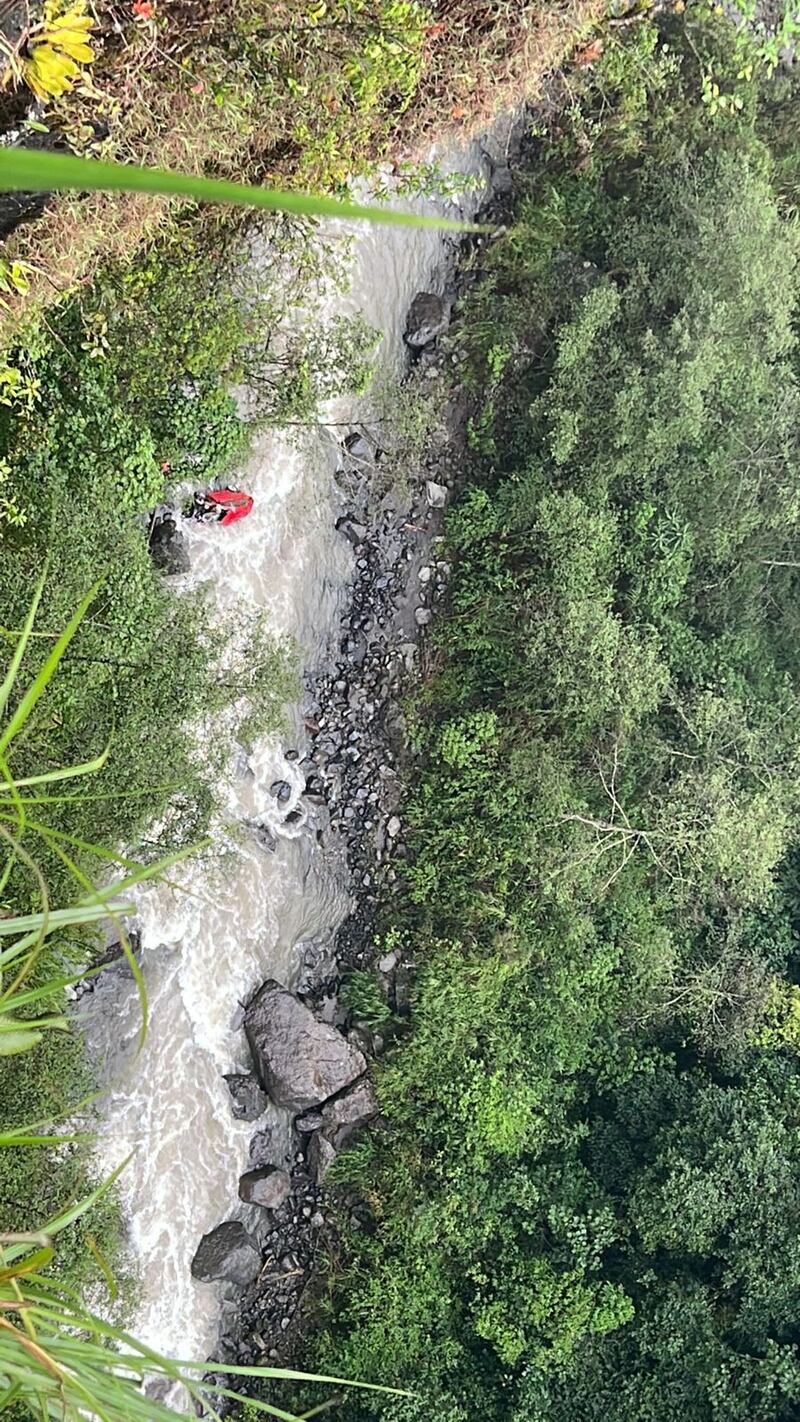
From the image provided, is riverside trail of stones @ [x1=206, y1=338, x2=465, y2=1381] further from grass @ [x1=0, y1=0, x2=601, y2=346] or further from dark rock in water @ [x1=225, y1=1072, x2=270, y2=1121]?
grass @ [x1=0, y1=0, x2=601, y2=346]

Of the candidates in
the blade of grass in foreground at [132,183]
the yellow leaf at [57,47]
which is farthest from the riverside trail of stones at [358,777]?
the blade of grass in foreground at [132,183]

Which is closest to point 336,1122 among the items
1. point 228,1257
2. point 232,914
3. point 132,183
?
point 228,1257

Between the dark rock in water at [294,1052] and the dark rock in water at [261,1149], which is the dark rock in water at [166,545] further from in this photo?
the dark rock in water at [261,1149]

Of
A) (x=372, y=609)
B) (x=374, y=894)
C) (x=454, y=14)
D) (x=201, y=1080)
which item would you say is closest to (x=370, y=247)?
(x=454, y=14)

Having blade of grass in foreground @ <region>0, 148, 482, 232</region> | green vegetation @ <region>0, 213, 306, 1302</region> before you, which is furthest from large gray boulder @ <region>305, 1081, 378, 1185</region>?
blade of grass in foreground @ <region>0, 148, 482, 232</region>

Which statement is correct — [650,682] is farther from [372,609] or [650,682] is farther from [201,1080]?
[201,1080]

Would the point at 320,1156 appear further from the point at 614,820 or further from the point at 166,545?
the point at 166,545
